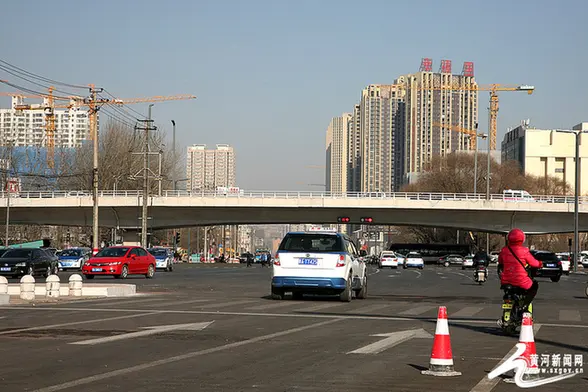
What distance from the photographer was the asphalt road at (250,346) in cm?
949

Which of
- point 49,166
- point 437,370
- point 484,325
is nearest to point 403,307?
point 484,325

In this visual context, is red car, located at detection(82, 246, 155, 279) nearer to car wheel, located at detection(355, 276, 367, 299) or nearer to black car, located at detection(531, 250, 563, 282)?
car wheel, located at detection(355, 276, 367, 299)

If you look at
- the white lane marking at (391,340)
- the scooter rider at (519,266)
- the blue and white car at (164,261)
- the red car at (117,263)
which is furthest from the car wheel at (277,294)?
the blue and white car at (164,261)

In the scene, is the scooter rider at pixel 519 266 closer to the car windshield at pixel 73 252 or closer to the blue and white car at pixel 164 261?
the blue and white car at pixel 164 261

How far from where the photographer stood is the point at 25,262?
41.9 meters

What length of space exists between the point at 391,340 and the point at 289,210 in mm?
73323

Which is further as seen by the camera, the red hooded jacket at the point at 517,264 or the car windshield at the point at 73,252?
the car windshield at the point at 73,252

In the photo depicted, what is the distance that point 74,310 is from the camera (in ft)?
64.4

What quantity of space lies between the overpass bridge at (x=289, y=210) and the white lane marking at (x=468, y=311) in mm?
62129

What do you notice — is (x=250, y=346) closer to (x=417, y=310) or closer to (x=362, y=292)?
(x=417, y=310)

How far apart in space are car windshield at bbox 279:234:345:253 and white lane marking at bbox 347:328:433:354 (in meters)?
7.63

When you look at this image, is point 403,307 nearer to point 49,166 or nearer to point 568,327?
point 568,327

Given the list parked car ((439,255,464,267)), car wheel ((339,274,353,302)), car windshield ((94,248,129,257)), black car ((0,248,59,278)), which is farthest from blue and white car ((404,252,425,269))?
car wheel ((339,274,353,302))

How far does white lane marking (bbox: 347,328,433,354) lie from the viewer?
12413 millimetres
